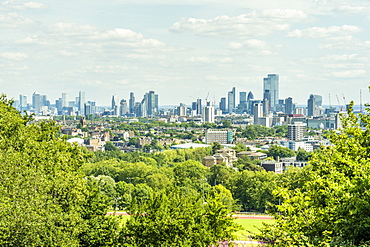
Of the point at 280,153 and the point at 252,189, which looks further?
the point at 280,153

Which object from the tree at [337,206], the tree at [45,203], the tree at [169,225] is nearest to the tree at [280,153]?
the tree at [45,203]

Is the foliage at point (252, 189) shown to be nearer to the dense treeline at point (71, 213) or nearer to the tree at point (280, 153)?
the dense treeline at point (71, 213)

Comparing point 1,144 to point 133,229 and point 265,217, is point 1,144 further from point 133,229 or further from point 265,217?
point 265,217

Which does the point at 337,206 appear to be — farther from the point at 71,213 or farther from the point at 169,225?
the point at 71,213

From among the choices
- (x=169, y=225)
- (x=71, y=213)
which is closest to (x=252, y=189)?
(x=169, y=225)

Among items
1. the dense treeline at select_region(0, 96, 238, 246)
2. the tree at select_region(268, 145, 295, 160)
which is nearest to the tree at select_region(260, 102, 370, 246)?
the dense treeline at select_region(0, 96, 238, 246)
